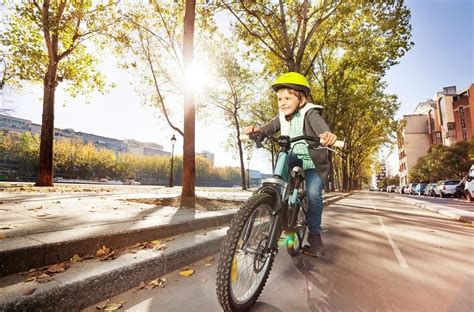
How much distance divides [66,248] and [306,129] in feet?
9.30

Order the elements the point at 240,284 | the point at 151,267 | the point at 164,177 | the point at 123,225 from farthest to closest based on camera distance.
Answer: the point at 164,177
the point at 123,225
the point at 151,267
the point at 240,284

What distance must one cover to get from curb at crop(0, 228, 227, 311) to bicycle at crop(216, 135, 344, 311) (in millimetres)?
1079

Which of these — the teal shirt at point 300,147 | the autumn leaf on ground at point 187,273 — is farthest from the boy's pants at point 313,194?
the autumn leaf on ground at point 187,273

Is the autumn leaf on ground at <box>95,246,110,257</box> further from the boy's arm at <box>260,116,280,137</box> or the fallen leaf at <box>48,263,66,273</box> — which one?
the boy's arm at <box>260,116,280,137</box>

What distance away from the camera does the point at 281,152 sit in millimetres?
3027

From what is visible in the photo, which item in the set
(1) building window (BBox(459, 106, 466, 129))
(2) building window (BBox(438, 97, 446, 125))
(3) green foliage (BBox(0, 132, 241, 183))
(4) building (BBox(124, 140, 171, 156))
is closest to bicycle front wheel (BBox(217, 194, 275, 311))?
(3) green foliage (BBox(0, 132, 241, 183))

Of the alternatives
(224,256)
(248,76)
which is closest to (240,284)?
(224,256)

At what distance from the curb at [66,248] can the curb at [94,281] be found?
0.80ft

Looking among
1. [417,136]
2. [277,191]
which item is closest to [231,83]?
[277,191]

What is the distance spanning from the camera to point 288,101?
3332 mm

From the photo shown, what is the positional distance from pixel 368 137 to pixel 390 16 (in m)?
29.2

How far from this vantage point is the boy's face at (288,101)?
10.9 feet

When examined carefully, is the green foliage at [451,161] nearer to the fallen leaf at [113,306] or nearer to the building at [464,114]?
the building at [464,114]

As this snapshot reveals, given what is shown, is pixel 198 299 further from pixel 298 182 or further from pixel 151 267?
pixel 298 182
